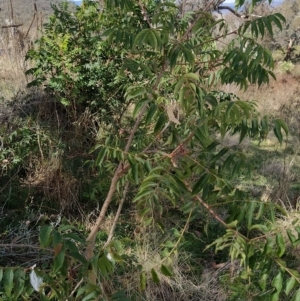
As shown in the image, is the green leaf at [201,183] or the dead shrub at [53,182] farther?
the dead shrub at [53,182]

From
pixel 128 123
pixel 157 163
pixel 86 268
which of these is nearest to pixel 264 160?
pixel 128 123

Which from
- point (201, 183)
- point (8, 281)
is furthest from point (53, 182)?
point (8, 281)

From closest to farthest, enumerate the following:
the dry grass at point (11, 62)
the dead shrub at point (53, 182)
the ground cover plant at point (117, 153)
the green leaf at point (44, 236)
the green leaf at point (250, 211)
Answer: the green leaf at point (44, 236), the green leaf at point (250, 211), the ground cover plant at point (117, 153), the dead shrub at point (53, 182), the dry grass at point (11, 62)

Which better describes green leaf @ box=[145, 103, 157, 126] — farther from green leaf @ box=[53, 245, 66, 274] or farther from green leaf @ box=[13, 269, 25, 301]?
green leaf @ box=[13, 269, 25, 301]

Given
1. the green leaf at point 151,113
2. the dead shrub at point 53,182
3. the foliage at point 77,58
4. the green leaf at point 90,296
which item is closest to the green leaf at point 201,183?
the green leaf at point 151,113

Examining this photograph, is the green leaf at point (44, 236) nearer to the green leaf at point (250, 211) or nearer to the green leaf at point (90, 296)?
the green leaf at point (90, 296)

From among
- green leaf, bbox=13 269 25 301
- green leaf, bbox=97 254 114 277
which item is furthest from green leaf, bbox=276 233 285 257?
green leaf, bbox=13 269 25 301

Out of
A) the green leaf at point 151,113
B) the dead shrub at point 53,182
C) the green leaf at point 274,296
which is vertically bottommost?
the dead shrub at point 53,182

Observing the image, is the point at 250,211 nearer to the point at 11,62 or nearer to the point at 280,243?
the point at 280,243

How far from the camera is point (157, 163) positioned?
1.84 meters

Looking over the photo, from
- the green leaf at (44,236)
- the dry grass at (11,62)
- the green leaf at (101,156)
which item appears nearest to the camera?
the green leaf at (44,236)

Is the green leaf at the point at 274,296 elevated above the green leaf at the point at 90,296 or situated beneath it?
situated beneath

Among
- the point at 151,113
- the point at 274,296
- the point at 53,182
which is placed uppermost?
the point at 151,113

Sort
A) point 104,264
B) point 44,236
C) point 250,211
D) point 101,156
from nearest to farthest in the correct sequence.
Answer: point 44,236, point 104,264, point 250,211, point 101,156
